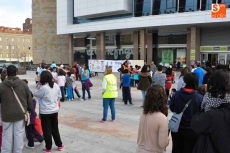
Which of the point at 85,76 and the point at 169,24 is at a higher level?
the point at 169,24

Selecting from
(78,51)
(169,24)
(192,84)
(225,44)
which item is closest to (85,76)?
(192,84)

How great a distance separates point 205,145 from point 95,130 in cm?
504

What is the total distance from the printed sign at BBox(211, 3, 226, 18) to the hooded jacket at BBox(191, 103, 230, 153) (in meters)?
25.3

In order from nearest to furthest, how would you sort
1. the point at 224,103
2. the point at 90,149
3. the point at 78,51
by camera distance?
the point at 224,103 → the point at 90,149 → the point at 78,51

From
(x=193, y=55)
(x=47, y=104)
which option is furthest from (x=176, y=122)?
(x=193, y=55)

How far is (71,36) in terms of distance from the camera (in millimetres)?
43250

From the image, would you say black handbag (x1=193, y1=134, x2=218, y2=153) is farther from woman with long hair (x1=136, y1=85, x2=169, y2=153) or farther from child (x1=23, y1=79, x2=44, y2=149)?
child (x1=23, y1=79, x2=44, y2=149)

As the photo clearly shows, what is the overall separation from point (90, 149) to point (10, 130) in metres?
1.83

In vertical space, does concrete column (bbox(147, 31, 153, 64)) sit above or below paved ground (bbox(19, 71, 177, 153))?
above

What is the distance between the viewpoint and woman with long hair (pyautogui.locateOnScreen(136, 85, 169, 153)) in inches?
117

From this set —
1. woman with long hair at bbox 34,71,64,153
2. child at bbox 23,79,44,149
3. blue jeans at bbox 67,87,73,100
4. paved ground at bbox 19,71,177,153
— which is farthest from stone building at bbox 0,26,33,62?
woman with long hair at bbox 34,71,64,153

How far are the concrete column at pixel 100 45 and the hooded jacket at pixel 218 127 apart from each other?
118 feet

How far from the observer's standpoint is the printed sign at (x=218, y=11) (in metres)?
24.9

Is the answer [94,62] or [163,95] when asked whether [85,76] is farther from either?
[94,62]
